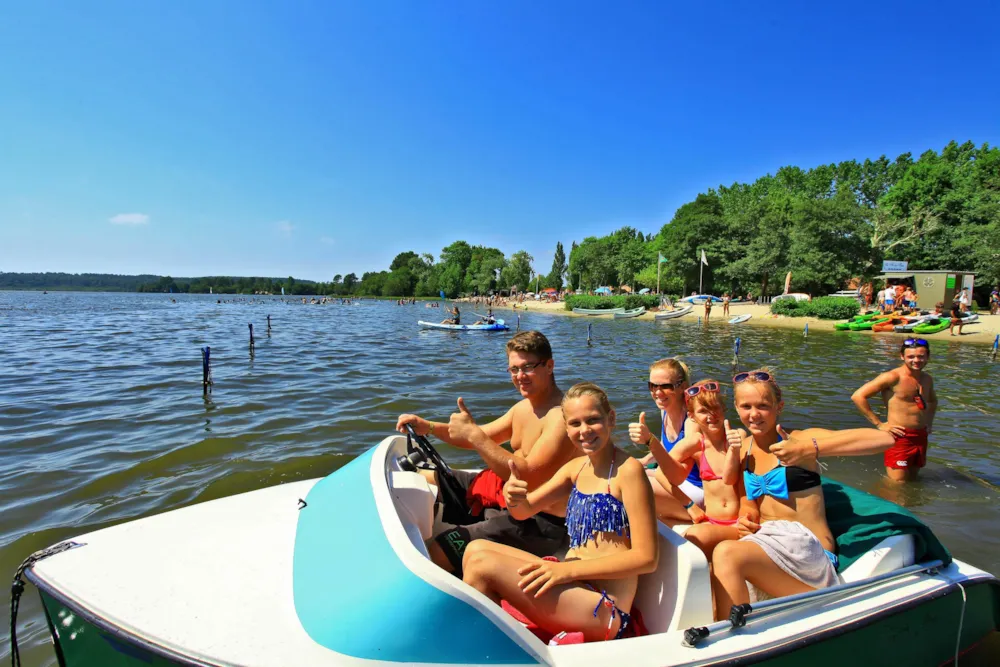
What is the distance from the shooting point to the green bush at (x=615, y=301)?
51.3m

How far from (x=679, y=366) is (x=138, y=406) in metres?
10.3

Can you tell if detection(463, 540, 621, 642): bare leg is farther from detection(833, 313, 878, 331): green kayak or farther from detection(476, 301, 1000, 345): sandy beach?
detection(833, 313, 878, 331): green kayak

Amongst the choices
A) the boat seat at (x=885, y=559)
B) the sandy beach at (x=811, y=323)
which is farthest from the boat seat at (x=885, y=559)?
the sandy beach at (x=811, y=323)

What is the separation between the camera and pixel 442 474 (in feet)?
10.8

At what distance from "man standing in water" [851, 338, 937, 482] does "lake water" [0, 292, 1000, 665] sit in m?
0.48

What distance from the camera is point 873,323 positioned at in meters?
28.0

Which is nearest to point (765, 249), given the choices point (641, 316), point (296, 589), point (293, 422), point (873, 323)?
point (641, 316)

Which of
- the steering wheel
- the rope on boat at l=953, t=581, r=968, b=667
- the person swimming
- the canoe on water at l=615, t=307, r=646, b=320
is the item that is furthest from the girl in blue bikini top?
the canoe on water at l=615, t=307, r=646, b=320

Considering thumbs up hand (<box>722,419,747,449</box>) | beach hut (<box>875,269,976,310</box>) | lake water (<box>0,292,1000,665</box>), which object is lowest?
lake water (<box>0,292,1000,665</box>)

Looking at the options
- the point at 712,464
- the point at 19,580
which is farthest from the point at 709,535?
the point at 19,580

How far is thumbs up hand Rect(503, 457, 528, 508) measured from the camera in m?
2.60

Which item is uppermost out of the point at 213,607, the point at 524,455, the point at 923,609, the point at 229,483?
the point at 524,455

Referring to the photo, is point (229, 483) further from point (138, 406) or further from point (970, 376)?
point (970, 376)

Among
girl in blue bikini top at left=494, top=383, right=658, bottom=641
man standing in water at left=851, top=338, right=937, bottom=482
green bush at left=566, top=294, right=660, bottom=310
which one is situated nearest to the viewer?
girl in blue bikini top at left=494, top=383, right=658, bottom=641
